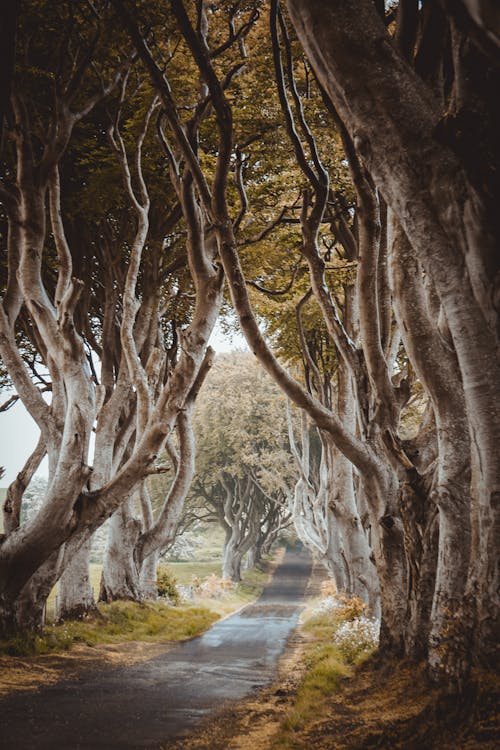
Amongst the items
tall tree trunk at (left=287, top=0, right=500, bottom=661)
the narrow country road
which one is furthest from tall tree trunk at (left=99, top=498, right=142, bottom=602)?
tall tree trunk at (left=287, top=0, right=500, bottom=661)

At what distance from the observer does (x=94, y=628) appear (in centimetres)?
1040

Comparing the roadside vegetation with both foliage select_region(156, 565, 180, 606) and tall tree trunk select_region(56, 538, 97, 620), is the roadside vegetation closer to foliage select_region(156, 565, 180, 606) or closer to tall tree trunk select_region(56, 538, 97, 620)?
foliage select_region(156, 565, 180, 606)

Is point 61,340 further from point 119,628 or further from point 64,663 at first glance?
point 119,628

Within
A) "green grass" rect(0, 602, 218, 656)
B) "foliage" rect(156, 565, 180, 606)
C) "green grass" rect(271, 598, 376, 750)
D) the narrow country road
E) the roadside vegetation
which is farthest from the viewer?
"foliage" rect(156, 565, 180, 606)

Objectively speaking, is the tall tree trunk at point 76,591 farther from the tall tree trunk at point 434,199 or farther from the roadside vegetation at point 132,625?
the tall tree trunk at point 434,199

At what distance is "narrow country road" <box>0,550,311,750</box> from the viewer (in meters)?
4.31

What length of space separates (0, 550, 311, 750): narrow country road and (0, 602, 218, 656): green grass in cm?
113

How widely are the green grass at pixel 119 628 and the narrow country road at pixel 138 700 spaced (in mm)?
1126

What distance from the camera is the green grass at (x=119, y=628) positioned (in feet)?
26.3

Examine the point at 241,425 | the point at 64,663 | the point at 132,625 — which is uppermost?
the point at 241,425

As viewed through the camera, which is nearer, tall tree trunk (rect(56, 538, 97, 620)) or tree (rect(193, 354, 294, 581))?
tall tree trunk (rect(56, 538, 97, 620))

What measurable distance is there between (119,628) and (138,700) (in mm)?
5935

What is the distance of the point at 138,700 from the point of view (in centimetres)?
570

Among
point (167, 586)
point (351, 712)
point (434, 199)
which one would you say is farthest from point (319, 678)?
point (167, 586)
